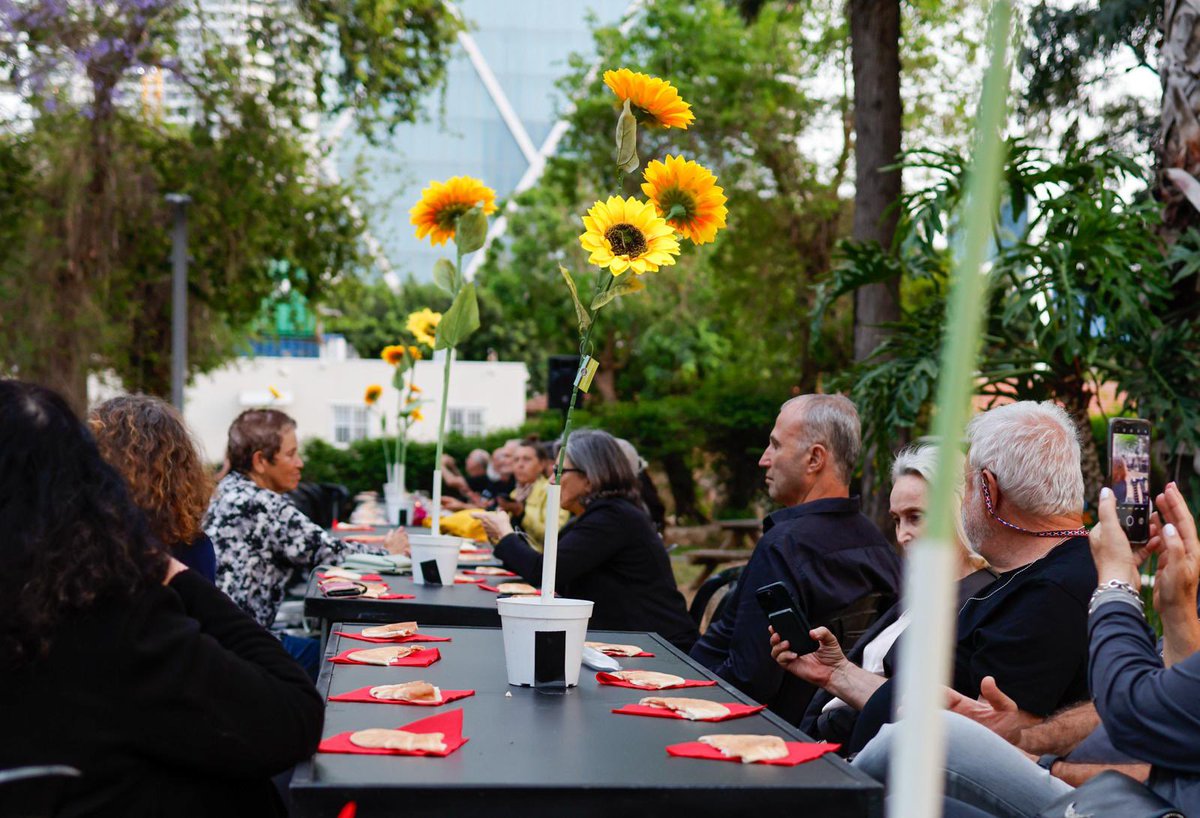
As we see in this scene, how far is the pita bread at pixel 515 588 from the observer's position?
13.5 ft

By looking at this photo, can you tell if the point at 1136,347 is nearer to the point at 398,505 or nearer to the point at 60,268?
the point at 398,505

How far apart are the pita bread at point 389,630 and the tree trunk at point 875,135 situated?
5769mm

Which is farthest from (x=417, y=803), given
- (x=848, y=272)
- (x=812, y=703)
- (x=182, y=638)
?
(x=848, y=272)

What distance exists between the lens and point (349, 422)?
37.6 metres

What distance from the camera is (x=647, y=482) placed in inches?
314

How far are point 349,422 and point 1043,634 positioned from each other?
3582 centimetres

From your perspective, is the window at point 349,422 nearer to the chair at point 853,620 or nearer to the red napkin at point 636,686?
the chair at point 853,620

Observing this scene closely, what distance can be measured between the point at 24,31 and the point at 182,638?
12.6 metres

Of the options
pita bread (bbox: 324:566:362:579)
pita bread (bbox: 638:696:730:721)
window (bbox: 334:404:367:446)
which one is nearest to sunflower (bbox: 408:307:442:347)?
pita bread (bbox: 324:566:362:579)

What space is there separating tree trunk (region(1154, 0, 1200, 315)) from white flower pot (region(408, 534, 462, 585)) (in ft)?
12.4

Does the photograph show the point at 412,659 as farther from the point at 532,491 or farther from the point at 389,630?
the point at 532,491

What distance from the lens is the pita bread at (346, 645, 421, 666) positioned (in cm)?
278

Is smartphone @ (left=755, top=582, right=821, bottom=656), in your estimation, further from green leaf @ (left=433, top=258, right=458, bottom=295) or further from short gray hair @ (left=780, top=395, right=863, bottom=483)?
green leaf @ (left=433, top=258, right=458, bottom=295)

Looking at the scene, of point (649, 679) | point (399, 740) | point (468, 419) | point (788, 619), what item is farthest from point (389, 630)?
point (468, 419)
